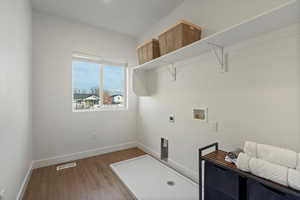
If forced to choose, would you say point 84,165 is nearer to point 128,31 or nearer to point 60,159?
point 60,159

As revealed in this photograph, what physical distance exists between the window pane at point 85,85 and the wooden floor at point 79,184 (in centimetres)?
115

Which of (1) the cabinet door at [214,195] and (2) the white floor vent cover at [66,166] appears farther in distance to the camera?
(2) the white floor vent cover at [66,166]

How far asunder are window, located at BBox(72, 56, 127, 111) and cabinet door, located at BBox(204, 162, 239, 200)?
8.03ft

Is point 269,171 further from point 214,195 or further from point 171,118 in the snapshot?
point 171,118

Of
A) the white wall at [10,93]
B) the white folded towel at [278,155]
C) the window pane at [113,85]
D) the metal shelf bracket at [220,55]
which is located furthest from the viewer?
the window pane at [113,85]

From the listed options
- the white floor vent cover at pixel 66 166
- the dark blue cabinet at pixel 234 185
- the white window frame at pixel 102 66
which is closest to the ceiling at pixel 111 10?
the white window frame at pixel 102 66

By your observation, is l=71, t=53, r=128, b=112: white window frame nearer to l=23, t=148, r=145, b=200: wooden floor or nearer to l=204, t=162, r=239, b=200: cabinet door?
l=23, t=148, r=145, b=200: wooden floor

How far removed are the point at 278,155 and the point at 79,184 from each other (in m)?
2.31

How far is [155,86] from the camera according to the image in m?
2.79

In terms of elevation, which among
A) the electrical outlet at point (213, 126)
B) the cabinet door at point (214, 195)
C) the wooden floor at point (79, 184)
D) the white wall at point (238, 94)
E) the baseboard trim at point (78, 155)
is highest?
the white wall at point (238, 94)

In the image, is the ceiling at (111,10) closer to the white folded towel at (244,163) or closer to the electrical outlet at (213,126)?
the electrical outlet at (213,126)

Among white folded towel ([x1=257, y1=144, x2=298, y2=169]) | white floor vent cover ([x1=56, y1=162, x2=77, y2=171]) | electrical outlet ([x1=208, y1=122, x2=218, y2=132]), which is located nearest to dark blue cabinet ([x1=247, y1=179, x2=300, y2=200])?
white folded towel ([x1=257, y1=144, x2=298, y2=169])

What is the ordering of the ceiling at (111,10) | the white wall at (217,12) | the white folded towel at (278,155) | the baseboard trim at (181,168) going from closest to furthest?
the white folded towel at (278,155) → the white wall at (217,12) → the baseboard trim at (181,168) → the ceiling at (111,10)

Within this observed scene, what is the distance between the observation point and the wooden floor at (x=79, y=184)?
5.69 feet
